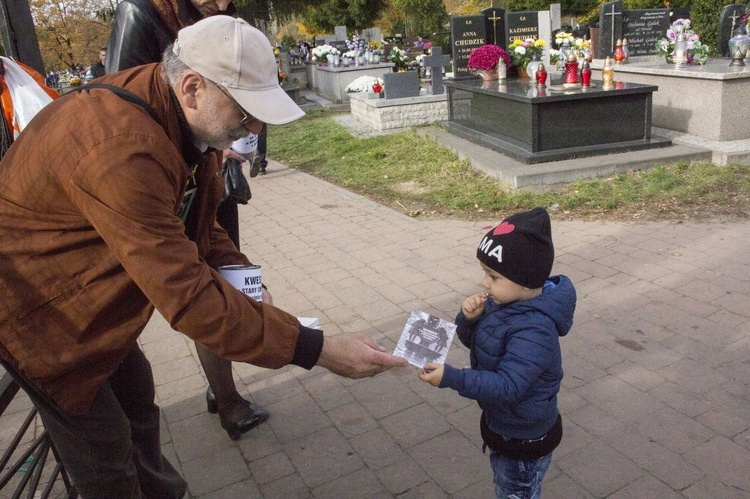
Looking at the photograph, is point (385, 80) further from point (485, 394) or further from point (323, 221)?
point (485, 394)

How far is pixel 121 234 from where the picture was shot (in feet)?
5.16

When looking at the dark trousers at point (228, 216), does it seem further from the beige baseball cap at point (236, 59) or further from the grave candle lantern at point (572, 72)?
the grave candle lantern at point (572, 72)

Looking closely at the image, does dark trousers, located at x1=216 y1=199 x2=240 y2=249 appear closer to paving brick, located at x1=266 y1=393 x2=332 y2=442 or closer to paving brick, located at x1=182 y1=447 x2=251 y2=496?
paving brick, located at x1=266 y1=393 x2=332 y2=442

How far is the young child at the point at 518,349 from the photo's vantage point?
74.3 inches

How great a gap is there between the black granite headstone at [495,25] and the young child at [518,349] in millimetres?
10186

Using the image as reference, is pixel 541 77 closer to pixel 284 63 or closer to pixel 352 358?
pixel 352 358

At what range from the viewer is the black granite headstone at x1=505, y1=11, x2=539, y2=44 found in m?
11.4

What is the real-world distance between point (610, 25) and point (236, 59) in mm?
11795

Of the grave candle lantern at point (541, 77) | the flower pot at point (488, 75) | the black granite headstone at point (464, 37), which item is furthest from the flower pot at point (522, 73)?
the grave candle lantern at point (541, 77)

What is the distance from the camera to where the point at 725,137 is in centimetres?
825

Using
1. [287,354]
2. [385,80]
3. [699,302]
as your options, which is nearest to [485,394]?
[287,354]

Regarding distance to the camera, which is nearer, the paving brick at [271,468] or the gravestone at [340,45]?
the paving brick at [271,468]

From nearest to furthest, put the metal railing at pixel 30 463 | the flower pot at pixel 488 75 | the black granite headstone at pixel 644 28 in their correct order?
the metal railing at pixel 30 463 → the flower pot at pixel 488 75 → the black granite headstone at pixel 644 28

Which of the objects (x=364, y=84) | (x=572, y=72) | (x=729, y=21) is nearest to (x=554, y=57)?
(x=729, y=21)
